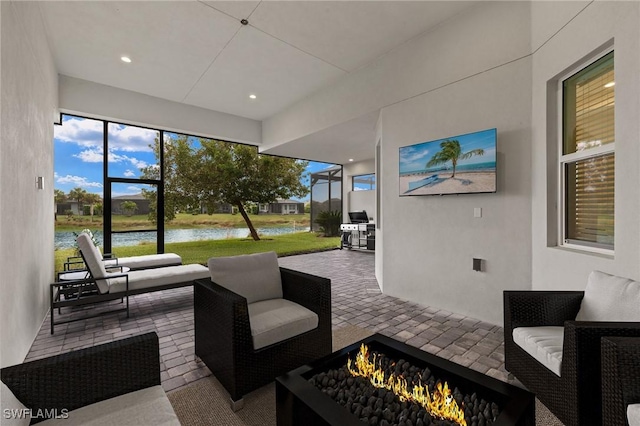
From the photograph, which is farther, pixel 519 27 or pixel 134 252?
pixel 134 252

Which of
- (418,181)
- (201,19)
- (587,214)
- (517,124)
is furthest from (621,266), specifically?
(201,19)

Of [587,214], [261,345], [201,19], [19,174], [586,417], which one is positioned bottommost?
[586,417]

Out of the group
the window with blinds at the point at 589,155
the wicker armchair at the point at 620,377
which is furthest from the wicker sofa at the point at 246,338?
the window with blinds at the point at 589,155

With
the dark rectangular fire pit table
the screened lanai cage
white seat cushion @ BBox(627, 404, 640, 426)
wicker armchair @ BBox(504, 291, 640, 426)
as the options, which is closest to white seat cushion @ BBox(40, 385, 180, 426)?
the dark rectangular fire pit table

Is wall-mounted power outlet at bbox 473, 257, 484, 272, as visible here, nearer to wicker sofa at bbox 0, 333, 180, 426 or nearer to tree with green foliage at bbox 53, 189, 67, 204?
wicker sofa at bbox 0, 333, 180, 426

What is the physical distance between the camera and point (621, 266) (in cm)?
203

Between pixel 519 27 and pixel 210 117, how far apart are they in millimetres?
5784

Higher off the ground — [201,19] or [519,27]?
[201,19]

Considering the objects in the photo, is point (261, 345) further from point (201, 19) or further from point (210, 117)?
point (210, 117)

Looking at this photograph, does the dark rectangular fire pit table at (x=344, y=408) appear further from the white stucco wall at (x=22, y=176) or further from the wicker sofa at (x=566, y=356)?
the white stucco wall at (x=22, y=176)

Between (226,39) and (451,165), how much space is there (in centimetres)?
347

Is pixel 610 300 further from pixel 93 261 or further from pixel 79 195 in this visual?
pixel 79 195

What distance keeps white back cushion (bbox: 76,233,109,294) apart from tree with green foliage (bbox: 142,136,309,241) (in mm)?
2686

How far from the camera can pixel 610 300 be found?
5.76ft
